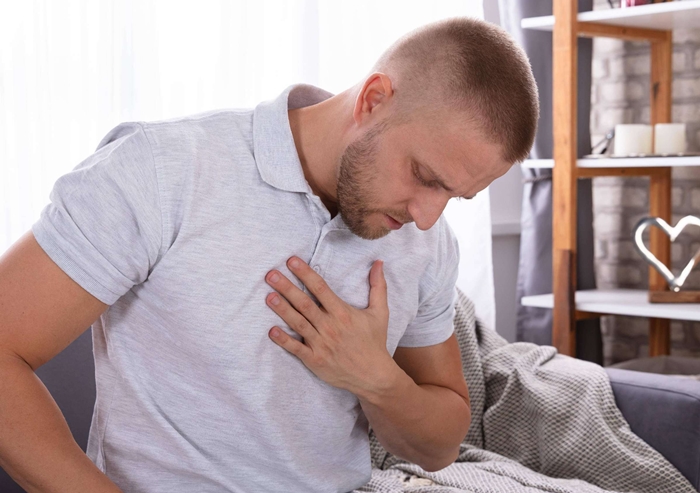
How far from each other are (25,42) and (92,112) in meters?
0.22

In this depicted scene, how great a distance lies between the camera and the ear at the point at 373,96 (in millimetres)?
1115

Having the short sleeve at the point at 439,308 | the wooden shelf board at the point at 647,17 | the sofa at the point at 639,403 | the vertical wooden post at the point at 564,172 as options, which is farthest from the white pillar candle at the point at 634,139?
the short sleeve at the point at 439,308

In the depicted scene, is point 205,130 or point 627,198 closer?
point 205,130

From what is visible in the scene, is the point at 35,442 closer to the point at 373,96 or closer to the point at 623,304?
the point at 373,96

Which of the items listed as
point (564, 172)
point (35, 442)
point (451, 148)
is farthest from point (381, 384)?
point (564, 172)

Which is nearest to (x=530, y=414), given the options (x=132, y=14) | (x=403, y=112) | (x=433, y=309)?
(x=433, y=309)

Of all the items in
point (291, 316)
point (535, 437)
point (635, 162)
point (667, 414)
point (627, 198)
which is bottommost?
point (535, 437)

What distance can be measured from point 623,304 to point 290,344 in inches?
72.3

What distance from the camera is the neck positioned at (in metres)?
1.17

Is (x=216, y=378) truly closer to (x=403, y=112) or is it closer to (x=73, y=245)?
(x=73, y=245)

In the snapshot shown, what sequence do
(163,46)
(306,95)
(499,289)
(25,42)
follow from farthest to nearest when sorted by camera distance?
(499,289)
(163,46)
(25,42)
(306,95)

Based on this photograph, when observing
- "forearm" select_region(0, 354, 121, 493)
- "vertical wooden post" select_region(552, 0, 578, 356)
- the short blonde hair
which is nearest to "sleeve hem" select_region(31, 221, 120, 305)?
"forearm" select_region(0, 354, 121, 493)

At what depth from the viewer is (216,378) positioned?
111 centimetres

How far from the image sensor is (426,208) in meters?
1.11
